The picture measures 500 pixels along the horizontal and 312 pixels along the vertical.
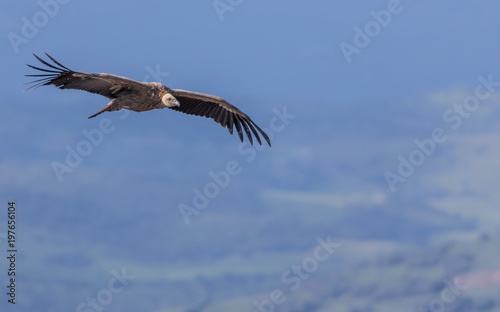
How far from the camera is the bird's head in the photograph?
75.5ft

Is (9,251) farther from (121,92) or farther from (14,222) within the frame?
(121,92)

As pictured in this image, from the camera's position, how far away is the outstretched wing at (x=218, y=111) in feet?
83.0

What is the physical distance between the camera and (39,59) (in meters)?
21.1

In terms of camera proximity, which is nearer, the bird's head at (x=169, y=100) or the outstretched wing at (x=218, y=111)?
the bird's head at (x=169, y=100)

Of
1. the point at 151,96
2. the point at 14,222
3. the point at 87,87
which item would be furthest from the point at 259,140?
the point at 14,222

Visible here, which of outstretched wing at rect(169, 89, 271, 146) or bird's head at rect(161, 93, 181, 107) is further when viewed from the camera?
outstretched wing at rect(169, 89, 271, 146)

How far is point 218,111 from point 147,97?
329 centimetres

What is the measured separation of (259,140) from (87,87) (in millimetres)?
5385

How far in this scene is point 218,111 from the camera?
25734 millimetres

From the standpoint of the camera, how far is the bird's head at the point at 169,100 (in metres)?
23.0

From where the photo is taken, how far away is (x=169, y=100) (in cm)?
2308

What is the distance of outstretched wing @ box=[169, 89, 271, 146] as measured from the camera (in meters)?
25.3

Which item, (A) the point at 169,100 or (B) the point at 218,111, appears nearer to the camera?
(A) the point at 169,100

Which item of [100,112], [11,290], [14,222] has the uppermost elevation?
[100,112]
